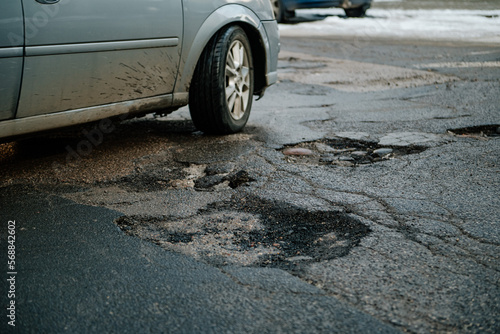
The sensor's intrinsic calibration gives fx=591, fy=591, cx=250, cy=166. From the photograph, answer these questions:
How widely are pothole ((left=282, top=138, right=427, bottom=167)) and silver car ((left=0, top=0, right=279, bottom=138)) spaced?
669mm

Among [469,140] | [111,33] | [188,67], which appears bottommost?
[469,140]

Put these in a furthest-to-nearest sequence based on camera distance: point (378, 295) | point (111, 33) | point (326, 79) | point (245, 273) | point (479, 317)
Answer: point (326, 79) → point (111, 33) → point (245, 273) → point (378, 295) → point (479, 317)

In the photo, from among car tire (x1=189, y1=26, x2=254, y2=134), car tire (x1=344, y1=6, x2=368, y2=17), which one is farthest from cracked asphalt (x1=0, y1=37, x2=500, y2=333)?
car tire (x1=344, y1=6, x2=368, y2=17)

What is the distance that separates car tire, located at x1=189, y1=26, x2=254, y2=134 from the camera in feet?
13.9

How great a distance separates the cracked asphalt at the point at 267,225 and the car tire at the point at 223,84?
14 cm

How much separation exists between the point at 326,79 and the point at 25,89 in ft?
14.9

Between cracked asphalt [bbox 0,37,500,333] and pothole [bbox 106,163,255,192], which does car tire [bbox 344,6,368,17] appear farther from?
pothole [bbox 106,163,255,192]

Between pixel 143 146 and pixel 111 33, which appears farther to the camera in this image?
pixel 143 146

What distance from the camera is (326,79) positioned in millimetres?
7090

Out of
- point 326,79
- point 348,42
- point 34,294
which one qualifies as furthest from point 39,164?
point 348,42

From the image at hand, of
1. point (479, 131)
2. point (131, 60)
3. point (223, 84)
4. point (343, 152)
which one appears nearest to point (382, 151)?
point (343, 152)

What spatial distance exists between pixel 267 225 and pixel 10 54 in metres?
1.54

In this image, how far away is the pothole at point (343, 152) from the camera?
3871 mm

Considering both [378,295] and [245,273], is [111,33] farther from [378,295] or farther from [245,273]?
[378,295]
